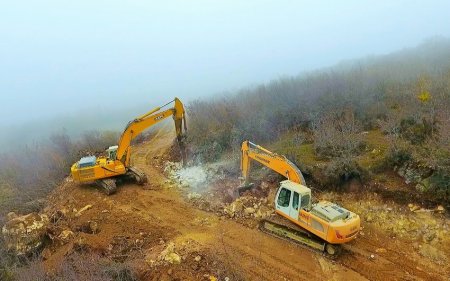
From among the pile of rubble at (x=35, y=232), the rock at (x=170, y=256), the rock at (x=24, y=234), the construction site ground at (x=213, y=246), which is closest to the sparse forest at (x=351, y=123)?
the construction site ground at (x=213, y=246)

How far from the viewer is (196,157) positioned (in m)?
19.5

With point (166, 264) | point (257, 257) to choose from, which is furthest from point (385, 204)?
point (166, 264)

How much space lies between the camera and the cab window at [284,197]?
12.6 meters

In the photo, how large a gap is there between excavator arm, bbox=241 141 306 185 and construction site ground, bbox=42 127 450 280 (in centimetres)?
188

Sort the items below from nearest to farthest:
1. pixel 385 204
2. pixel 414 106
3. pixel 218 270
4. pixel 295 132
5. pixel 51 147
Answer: pixel 218 270, pixel 385 204, pixel 414 106, pixel 295 132, pixel 51 147

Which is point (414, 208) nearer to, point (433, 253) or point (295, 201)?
point (433, 253)

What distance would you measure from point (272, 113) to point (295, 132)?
5.42 ft

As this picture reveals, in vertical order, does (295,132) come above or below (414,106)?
below

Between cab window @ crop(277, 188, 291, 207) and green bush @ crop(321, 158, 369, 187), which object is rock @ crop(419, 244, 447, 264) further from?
cab window @ crop(277, 188, 291, 207)

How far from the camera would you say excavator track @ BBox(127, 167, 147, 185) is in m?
17.6

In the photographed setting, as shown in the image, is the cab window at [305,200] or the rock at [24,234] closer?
the cab window at [305,200]

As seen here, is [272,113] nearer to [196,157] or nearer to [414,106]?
[196,157]

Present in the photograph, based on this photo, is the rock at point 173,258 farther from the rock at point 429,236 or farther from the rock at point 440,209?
the rock at point 440,209

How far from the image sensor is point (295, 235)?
12.5m
